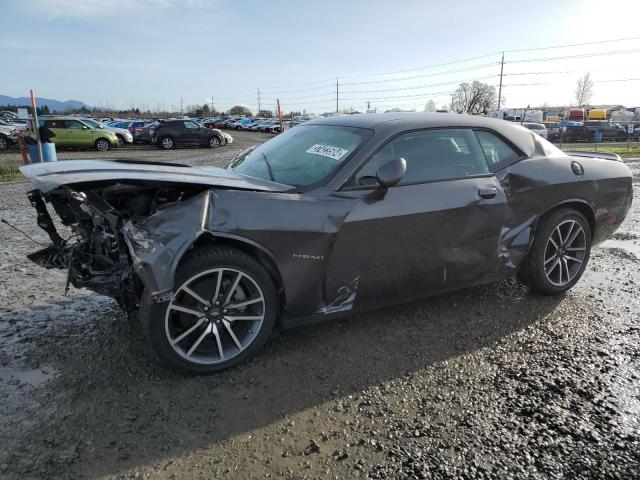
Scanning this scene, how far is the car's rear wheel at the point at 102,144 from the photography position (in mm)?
22266

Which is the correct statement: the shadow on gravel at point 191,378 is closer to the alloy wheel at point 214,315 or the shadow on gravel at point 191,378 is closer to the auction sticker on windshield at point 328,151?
the alloy wheel at point 214,315

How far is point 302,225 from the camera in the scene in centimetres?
298

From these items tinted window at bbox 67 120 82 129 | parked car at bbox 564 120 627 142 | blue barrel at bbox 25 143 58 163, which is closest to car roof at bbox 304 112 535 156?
blue barrel at bbox 25 143 58 163

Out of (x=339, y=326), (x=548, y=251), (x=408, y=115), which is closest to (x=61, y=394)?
(x=339, y=326)

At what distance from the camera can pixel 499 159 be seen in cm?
386

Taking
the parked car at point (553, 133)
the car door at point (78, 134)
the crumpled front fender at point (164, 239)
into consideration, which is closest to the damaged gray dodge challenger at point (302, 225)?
the crumpled front fender at point (164, 239)

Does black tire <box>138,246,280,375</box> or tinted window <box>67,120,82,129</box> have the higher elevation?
tinted window <box>67,120,82,129</box>

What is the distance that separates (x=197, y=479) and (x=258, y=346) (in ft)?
3.39

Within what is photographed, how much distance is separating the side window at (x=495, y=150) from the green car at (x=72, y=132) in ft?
72.1

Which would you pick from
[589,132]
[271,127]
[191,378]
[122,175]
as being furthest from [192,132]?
[589,132]

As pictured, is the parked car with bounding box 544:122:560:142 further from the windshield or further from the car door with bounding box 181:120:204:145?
the windshield

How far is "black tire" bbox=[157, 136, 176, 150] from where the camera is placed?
24.4 m

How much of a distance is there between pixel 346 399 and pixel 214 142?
24.6m

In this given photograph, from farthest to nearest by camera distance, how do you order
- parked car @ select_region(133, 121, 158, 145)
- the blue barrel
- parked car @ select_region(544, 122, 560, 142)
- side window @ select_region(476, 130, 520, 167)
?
parked car @ select_region(544, 122, 560, 142)
parked car @ select_region(133, 121, 158, 145)
the blue barrel
side window @ select_region(476, 130, 520, 167)
